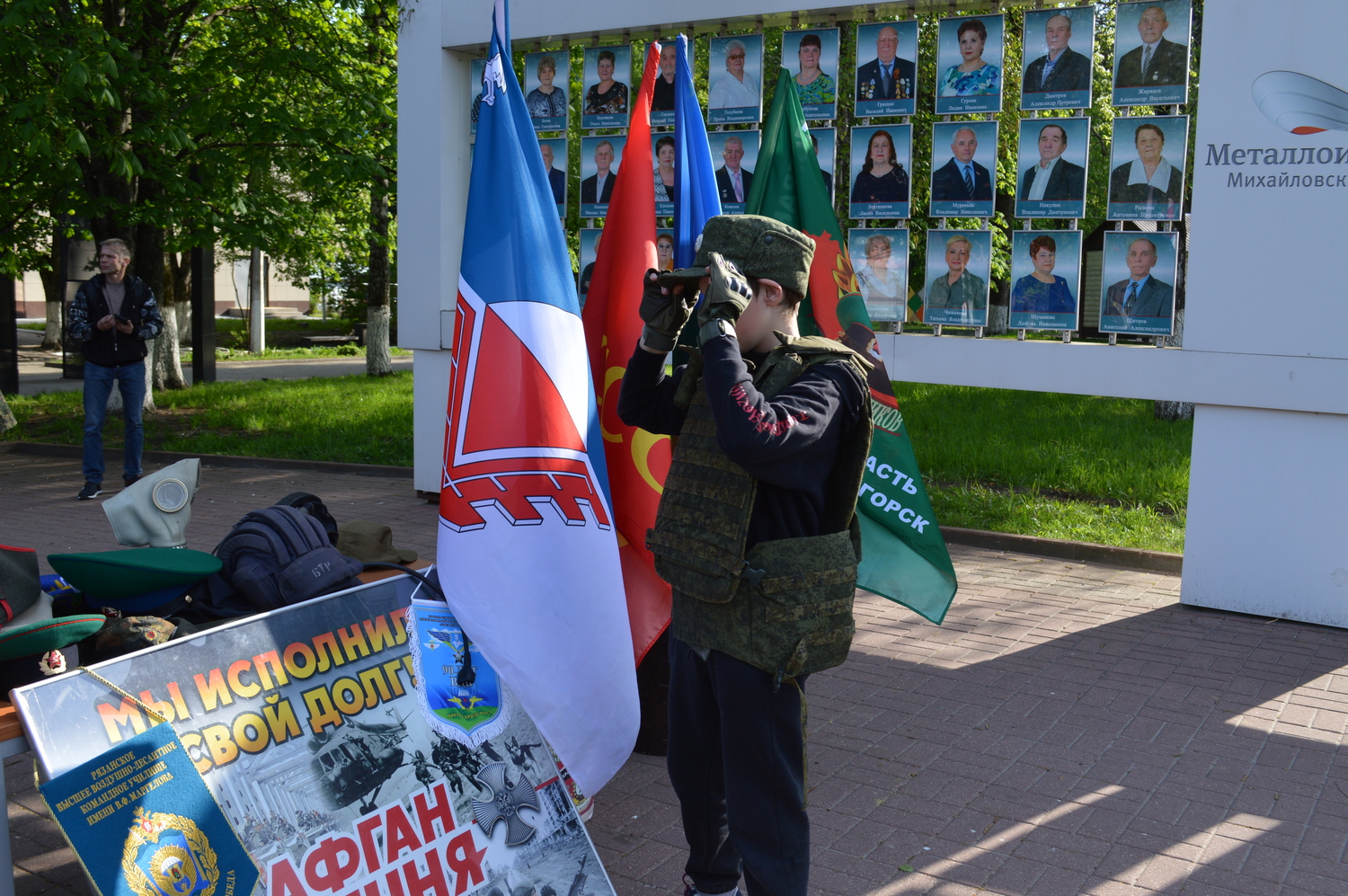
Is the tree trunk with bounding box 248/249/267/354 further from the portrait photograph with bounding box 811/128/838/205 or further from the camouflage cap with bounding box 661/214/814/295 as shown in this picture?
the camouflage cap with bounding box 661/214/814/295

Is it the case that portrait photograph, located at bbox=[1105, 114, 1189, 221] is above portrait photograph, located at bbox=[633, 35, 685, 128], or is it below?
below

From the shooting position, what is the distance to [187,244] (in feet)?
41.8

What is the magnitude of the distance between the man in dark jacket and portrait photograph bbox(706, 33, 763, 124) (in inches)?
189

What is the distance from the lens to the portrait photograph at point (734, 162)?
294 inches

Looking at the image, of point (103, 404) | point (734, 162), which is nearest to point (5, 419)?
point (103, 404)

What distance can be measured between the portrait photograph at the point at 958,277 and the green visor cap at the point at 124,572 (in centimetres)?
502

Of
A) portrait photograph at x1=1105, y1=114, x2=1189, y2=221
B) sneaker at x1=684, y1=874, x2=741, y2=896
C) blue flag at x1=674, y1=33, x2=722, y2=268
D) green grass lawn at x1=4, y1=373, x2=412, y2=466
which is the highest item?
portrait photograph at x1=1105, y1=114, x2=1189, y2=221

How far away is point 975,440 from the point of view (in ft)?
36.6

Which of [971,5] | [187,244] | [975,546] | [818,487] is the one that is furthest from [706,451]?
[187,244]

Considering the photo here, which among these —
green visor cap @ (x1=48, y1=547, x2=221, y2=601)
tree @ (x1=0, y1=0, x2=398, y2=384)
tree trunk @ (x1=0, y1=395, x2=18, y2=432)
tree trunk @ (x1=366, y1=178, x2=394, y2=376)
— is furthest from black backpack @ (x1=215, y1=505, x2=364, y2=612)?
tree trunk @ (x1=366, y1=178, x2=394, y2=376)

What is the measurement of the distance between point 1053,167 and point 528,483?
4622mm

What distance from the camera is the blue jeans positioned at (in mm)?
8891

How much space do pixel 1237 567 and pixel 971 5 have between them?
367 cm

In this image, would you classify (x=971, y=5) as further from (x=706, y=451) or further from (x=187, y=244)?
(x=187, y=244)
